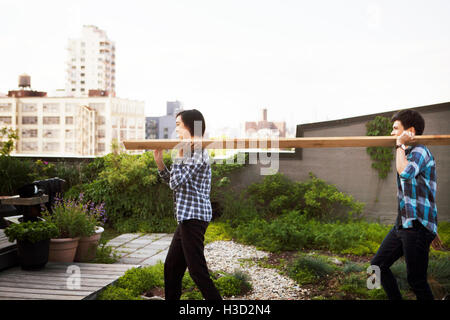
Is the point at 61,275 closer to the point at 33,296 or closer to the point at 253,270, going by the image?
the point at 33,296

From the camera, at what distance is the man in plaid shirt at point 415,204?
8.16 ft

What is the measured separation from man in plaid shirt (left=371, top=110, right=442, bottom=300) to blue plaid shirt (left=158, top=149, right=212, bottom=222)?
1.24 meters

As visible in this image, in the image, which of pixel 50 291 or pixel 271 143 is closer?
pixel 271 143

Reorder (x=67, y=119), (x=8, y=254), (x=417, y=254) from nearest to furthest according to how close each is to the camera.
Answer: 1. (x=417, y=254)
2. (x=8, y=254)
3. (x=67, y=119)

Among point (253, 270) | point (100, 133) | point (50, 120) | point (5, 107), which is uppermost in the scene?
point (5, 107)

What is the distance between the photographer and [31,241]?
3.96 metres

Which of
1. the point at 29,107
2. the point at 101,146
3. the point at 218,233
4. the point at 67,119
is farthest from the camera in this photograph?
the point at 101,146

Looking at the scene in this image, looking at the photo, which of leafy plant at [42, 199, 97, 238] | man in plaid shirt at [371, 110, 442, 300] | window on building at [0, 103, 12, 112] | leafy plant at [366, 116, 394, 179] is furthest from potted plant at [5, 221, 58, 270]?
window on building at [0, 103, 12, 112]

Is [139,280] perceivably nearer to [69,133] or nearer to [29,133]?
[29,133]

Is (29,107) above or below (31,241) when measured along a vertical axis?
above

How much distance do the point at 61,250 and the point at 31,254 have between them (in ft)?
1.43

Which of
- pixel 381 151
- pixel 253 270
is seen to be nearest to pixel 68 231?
pixel 253 270

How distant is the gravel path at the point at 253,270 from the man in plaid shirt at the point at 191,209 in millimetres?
1267

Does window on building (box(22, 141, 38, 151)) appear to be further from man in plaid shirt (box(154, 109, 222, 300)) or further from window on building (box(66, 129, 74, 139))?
man in plaid shirt (box(154, 109, 222, 300))
